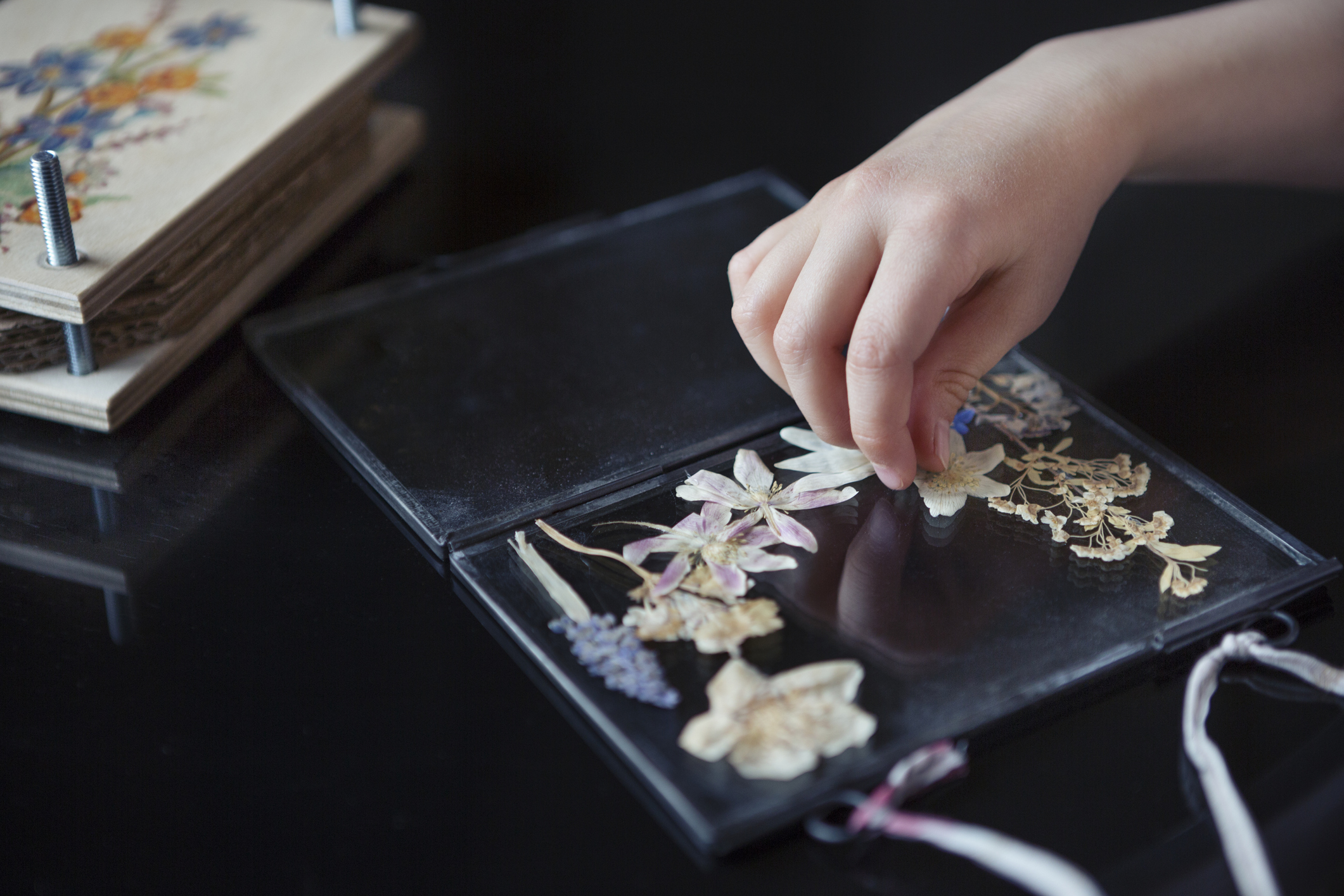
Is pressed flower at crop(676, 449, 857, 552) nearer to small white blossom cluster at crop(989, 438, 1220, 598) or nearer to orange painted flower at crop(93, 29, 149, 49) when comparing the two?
small white blossom cluster at crop(989, 438, 1220, 598)

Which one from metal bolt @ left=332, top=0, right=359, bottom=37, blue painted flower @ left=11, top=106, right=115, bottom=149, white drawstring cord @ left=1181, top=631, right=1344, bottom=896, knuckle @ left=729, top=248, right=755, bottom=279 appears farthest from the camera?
metal bolt @ left=332, top=0, right=359, bottom=37

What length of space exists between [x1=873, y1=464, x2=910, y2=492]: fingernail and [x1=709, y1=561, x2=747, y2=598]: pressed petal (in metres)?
0.11

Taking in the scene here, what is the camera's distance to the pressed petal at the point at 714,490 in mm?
742

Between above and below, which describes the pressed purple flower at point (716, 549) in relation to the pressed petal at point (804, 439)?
below

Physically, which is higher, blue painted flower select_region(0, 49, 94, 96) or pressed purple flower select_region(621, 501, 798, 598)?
blue painted flower select_region(0, 49, 94, 96)

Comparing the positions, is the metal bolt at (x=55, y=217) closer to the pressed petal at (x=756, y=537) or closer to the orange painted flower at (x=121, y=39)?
the orange painted flower at (x=121, y=39)

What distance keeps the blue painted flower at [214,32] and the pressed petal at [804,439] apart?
64 cm

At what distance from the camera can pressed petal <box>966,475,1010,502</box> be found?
0.74m

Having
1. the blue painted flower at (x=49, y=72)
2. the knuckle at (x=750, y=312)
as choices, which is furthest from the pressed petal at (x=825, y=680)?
the blue painted flower at (x=49, y=72)

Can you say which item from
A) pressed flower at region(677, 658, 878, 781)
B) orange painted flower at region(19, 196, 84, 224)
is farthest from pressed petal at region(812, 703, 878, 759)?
orange painted flower at region(19, 196, 84, 224)

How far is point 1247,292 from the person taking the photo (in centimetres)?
98

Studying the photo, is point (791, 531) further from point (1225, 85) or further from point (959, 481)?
point (1225, 85)

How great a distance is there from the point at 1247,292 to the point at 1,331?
37.0 inches

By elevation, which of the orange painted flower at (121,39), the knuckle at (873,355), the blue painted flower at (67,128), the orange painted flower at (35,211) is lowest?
the knuckle at (873,355)
